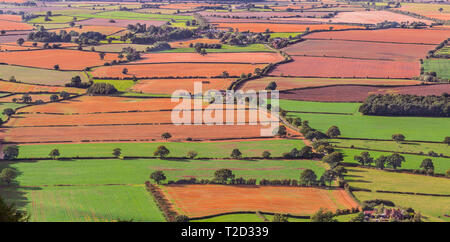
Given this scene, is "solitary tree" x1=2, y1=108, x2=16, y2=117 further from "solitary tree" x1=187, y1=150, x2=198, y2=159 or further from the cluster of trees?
"solitary tree" x1=187, y1=150, x2=198, y2=159

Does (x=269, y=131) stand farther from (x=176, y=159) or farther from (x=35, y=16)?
(x=35, y=16)

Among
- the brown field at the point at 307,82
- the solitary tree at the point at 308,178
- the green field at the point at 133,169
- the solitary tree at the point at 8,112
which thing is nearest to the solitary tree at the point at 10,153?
the green field at the point at 133,169

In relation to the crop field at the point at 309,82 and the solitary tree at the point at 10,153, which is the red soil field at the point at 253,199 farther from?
the crop field at the point at 309,82

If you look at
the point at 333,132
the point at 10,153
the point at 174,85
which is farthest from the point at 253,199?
the point at 174,85

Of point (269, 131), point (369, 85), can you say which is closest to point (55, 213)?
point (269, 131)

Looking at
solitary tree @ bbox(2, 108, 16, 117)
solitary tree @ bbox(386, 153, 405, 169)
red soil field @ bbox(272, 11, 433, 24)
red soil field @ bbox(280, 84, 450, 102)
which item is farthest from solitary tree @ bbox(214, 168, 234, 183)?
red soil field @ bbox(272, 11, 433, 24)
